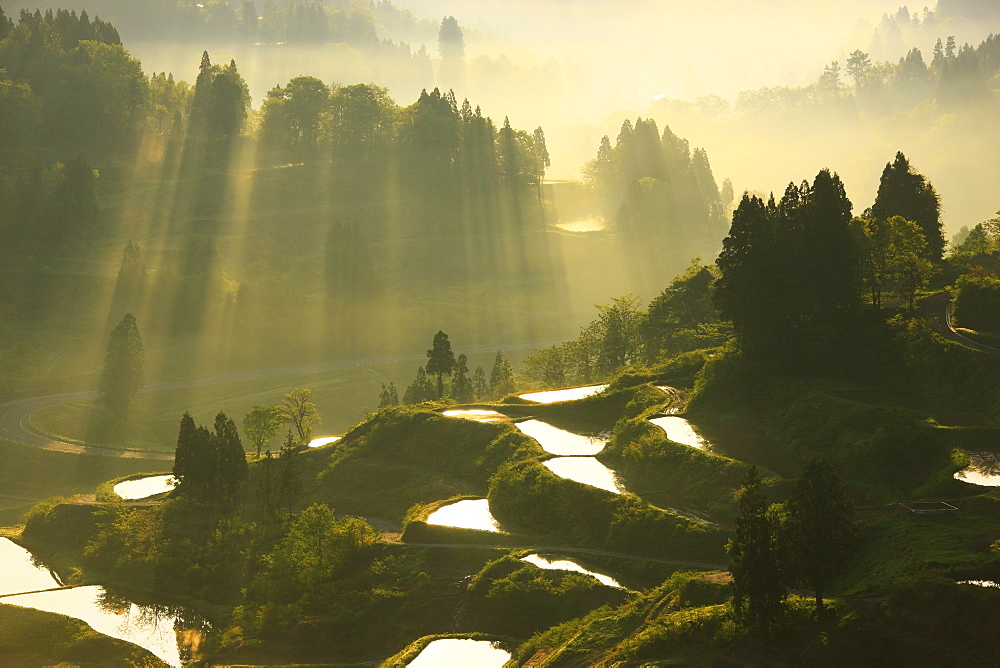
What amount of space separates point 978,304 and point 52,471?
101086mm

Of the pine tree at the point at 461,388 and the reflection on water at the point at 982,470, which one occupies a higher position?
the pine tree at the point at 461,388

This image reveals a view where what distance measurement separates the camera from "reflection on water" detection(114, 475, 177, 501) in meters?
88.5

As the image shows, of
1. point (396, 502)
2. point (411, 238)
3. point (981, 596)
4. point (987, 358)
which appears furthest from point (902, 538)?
point (411, 238)

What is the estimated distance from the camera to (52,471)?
109062mm

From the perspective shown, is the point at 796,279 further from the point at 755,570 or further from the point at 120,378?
the point at 120,378

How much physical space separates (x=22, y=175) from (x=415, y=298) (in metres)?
81.2

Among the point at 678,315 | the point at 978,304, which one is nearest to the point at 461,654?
the point at 978,304

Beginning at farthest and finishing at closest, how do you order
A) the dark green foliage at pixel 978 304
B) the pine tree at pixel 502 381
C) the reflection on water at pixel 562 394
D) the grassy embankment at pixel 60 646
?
the pine tree at pixel 502 381, the reflection on water at pixel 562 394, the dark green foliage at pixel 978 304, the grassy embankment at pixel 60 646

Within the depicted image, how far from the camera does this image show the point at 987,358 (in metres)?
62.5

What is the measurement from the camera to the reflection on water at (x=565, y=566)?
4978cm

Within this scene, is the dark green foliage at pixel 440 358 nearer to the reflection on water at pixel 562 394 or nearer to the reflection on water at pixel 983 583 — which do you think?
the reflection on water at pixel 562 394

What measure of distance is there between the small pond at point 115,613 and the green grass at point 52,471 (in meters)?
34.1

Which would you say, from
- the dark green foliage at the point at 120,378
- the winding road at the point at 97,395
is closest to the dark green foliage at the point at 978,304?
the winding road at the point at 97,395

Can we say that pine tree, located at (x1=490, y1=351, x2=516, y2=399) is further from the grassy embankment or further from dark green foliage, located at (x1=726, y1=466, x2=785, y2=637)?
dark green foliage, located at (x1=726, y1=466, x2=785, y2=637)
